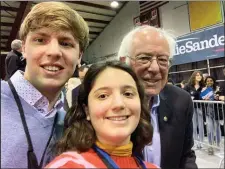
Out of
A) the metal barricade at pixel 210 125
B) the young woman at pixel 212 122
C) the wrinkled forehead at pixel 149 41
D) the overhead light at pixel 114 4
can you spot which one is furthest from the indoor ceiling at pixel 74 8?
the wrinkled forehead at pixel 149 41

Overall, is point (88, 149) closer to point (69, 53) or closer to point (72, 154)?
point (72, 154)

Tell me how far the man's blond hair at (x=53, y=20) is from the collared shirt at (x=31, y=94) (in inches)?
6.7

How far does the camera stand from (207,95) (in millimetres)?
4121

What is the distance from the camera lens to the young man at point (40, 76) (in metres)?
0.78

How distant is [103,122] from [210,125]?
3.32m

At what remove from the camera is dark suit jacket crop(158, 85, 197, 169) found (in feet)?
3.96

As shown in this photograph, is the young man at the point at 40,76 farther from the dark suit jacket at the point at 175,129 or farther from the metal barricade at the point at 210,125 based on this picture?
the metal barricade at the point at 210,125

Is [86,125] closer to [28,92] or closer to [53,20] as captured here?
[28,92]

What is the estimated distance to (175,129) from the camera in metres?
1.25

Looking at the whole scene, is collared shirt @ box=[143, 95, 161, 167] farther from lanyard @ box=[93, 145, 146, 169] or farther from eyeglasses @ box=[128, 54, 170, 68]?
lanyard @ box=[93, 145, 146, 169]

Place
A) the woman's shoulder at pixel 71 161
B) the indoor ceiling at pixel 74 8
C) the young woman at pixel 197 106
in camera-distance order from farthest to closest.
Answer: the indoor ceiling at pixel 74 8 < the young woman at pixel 197 106 < the woman's shoulder at pixel 71 161

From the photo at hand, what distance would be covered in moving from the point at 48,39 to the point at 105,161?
1.56 ft

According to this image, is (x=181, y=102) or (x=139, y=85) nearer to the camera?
(x=139, y=85)

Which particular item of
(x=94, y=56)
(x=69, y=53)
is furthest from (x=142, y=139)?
(x=94, y=56)
